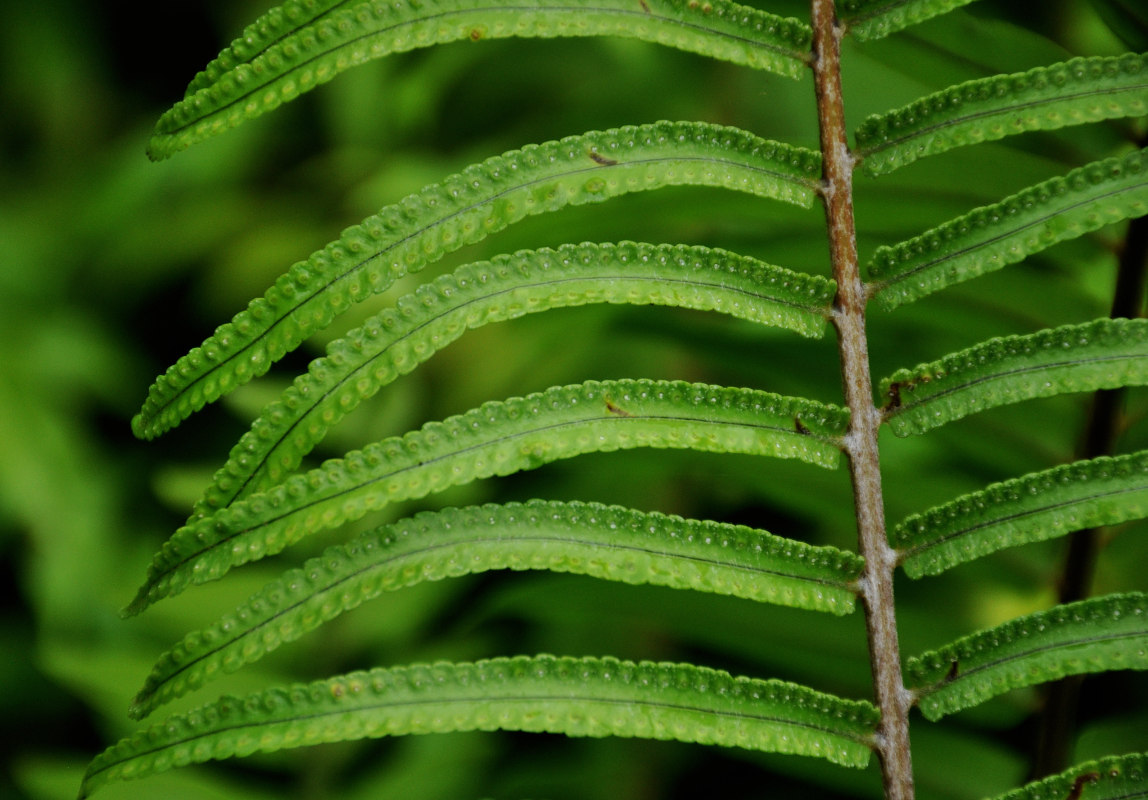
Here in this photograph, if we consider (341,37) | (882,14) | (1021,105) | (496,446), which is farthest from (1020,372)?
(341,37)

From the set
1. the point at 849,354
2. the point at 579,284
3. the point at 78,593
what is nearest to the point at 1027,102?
the point at 849,354

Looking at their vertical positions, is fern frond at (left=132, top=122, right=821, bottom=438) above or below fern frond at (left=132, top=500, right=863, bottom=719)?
above

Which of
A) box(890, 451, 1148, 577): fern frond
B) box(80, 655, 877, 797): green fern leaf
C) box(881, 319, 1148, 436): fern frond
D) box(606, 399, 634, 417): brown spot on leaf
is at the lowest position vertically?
box(80, 655, 877, 797): green fern leaf

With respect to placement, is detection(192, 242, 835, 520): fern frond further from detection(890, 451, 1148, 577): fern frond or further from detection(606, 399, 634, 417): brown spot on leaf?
detection(890, 451, 1148, 577): fern frond

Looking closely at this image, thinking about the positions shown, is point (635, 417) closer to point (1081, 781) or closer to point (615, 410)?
point (615, 410)

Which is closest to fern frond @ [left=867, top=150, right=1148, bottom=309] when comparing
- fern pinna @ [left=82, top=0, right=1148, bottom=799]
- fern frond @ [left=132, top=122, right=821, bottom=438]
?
fern pinna @ [left=82, top=0, right=1148, bottom=799]

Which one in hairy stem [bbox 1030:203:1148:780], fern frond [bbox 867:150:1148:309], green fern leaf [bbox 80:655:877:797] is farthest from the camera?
hairy stem [bbox 1030:203:1148:780]

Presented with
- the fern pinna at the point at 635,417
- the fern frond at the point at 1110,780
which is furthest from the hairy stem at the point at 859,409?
the fern frond at the point at 1110,780
